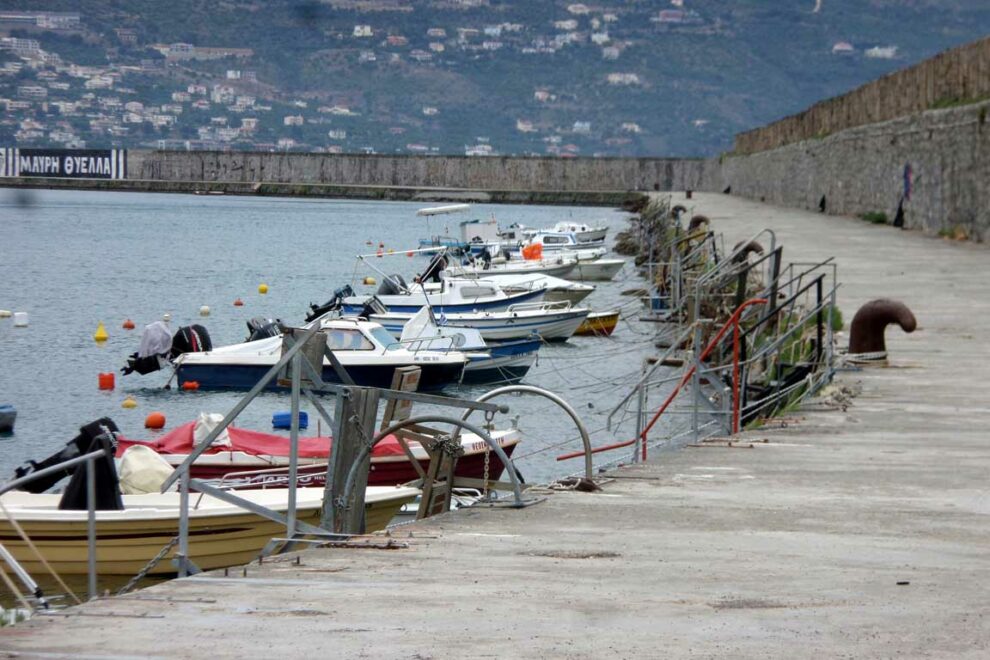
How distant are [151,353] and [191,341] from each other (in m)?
1.08

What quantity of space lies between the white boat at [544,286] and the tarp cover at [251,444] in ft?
74.4

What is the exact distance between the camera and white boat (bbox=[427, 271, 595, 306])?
40875 millimetres

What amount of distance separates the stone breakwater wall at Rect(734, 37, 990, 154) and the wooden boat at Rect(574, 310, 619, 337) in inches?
359

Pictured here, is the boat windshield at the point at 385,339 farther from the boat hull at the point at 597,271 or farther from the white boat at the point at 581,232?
the white boat at the point at 581,232

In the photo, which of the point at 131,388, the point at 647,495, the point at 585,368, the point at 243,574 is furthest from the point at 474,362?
the point at 243,574

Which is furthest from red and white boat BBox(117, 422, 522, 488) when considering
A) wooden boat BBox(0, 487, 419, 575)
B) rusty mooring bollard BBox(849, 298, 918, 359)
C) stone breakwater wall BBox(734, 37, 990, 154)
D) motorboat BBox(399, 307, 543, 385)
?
stone breakwater wall BBox(734, 37, 990, 154)

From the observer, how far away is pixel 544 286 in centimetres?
4066

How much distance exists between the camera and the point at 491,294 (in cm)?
3622

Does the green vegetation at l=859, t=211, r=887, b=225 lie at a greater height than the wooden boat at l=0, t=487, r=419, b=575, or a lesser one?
greater

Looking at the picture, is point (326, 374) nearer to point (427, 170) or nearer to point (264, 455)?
point (264, 455)

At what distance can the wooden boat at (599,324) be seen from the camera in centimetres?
3944

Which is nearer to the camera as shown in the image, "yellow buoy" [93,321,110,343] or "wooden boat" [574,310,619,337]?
"wooden boat" [574,310,619,337]

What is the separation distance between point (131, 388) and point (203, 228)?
7947 cm

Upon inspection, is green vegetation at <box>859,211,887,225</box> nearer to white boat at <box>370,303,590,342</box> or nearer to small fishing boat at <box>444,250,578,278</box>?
white boat at <box>370,303,590,342</box>
